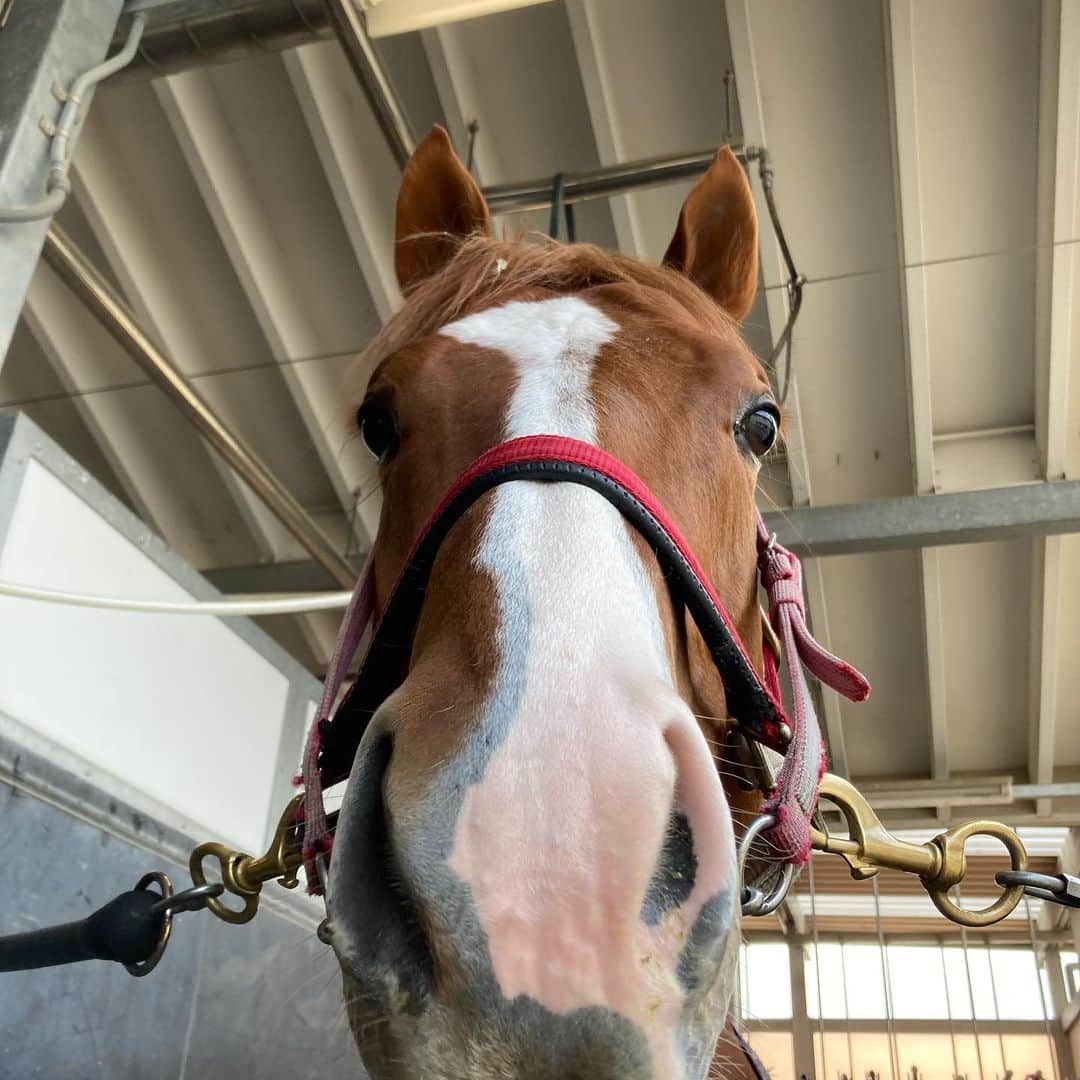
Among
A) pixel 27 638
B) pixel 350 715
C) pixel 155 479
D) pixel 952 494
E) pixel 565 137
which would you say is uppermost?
pixel 565 137

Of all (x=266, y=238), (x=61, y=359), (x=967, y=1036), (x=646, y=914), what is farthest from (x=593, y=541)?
(x=967, y=1036)

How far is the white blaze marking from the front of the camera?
0.53m

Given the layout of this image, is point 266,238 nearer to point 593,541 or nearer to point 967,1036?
point 593,541

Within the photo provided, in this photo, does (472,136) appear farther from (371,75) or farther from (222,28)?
(222,28)

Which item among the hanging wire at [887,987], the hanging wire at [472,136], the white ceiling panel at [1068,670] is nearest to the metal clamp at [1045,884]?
the hanging wire at [472,136]

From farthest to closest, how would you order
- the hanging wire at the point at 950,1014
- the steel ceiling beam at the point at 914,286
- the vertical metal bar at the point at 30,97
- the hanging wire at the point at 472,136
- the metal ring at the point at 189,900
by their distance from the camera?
the hanging wire at the point at 950,1014 → the hanging wire at the point at 472,136 → the steel ceiling beam at the point at 914,286 → the vertical metal bar at the point at 30,97 → the metal ring at the point at 189,900

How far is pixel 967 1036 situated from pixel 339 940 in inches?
345

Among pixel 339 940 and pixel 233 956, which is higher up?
pixel 233 956

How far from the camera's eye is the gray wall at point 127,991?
68.5 inches

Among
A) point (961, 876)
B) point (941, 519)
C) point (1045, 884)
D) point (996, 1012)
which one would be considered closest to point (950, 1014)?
point (996, 1012)

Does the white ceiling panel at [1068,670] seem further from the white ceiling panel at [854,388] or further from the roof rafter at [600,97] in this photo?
the roof rafter at [600,97]

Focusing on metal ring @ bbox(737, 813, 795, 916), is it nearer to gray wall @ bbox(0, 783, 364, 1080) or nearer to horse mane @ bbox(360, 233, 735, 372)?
horse mane @ bbox(360, 233, 735, 372)

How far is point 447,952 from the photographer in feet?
1.75

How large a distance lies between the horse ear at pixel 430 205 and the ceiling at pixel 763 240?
4.10 ft
